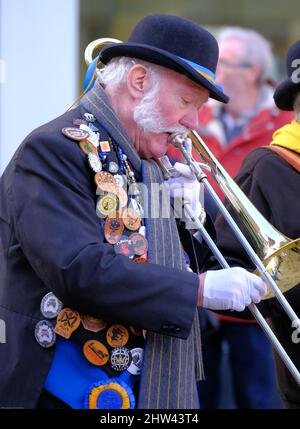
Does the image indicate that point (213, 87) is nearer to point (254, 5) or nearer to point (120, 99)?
point (120, 99)

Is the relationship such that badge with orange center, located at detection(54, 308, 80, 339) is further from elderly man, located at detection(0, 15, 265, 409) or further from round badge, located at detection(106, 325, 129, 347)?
round badge, located at detection(106, 325, 129, 347)

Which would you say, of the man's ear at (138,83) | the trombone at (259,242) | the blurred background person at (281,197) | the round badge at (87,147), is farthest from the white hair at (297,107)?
the round badge at (87,147)

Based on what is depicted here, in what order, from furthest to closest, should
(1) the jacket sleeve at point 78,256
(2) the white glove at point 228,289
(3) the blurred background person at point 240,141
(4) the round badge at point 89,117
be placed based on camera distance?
1. (3) the blurred background person at point 240,141
2. (4) the round badge at point 89,117
3. (2) the white glove at point 228,289
4. (1) the jacket sleeve at point 78,256

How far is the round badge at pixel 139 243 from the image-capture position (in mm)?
2764

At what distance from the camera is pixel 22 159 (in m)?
2.69

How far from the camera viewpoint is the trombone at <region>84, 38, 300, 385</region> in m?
2.97

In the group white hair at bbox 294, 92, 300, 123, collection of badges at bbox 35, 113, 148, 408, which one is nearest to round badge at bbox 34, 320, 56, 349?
collection of badges at bbox 35, 113, 148, 408

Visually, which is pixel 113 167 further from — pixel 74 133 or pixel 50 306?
pixel 50 306

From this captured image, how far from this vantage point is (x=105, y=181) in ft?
9.04

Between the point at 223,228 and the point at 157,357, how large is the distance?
90cm

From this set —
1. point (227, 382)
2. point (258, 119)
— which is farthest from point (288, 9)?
point (227, 382)

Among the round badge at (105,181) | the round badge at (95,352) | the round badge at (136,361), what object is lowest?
the round badge at (136,361)

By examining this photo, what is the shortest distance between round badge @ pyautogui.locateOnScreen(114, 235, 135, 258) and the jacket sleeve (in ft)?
0.29

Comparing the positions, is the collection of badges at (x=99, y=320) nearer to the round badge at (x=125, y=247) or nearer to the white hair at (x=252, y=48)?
the round badge at (x=125, y=247)
